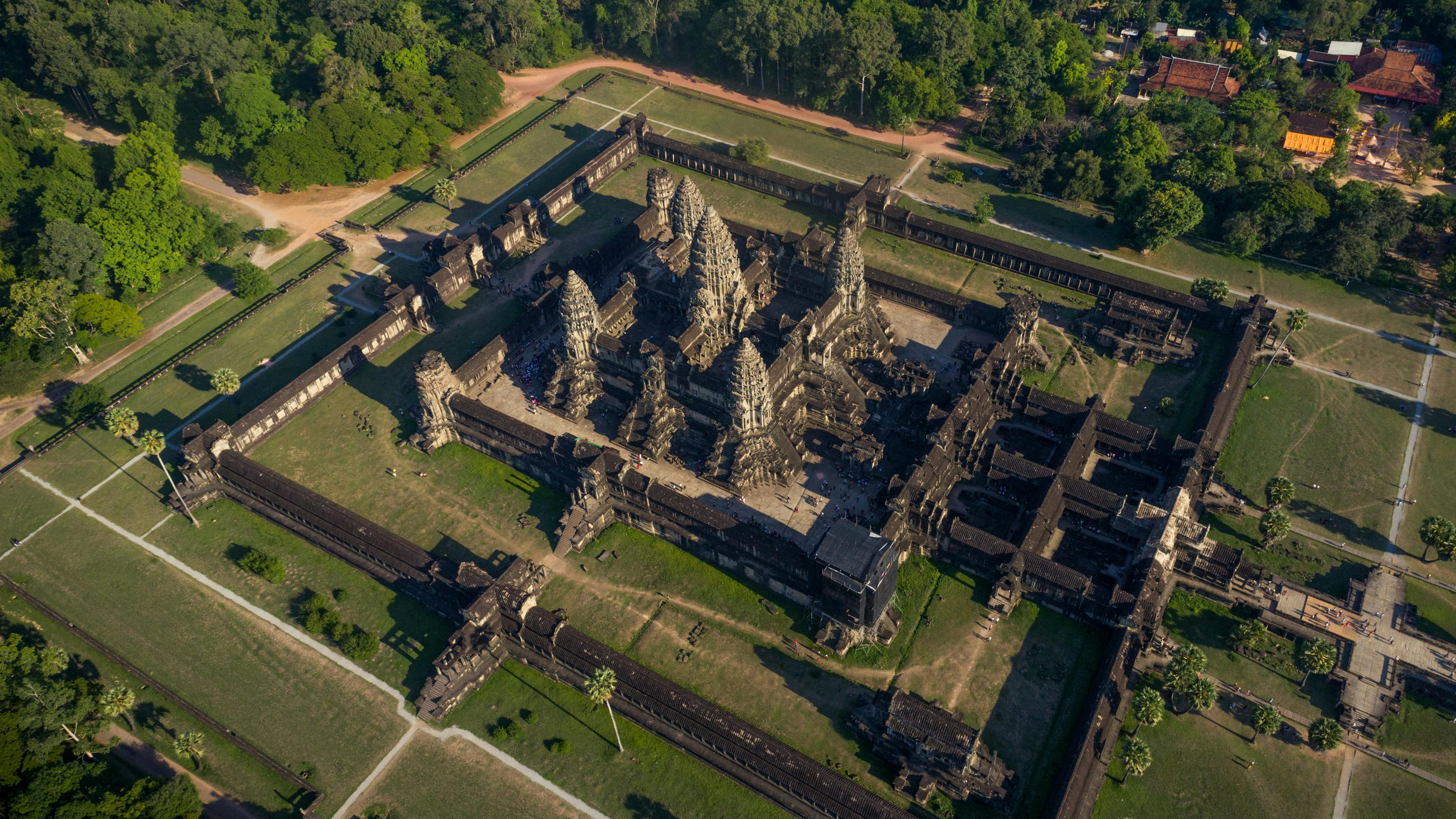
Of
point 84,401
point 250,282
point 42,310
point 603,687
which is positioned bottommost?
point 603,687

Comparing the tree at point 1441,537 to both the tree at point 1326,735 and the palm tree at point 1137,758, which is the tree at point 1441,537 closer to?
the tree at point 1326,735

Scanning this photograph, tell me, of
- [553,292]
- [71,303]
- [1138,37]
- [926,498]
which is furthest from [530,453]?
[1138,37]

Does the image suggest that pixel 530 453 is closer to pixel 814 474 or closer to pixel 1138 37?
pixel 814 474

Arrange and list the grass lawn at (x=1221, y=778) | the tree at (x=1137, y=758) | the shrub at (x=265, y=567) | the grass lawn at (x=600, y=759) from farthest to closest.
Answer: the shrub at (x=265, y=567) → the grass lawn at (x=600, y=759) → the tree at (x=1137, y=758) → the grass lawn at (x=1221, y=778)

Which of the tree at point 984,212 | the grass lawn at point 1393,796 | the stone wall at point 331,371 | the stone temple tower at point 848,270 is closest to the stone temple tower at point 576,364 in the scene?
Answer: the stone wall at point 331,371

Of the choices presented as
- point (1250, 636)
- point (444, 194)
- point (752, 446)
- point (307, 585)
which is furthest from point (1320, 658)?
point (444, 194)

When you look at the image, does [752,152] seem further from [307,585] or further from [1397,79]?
[1397,79]
